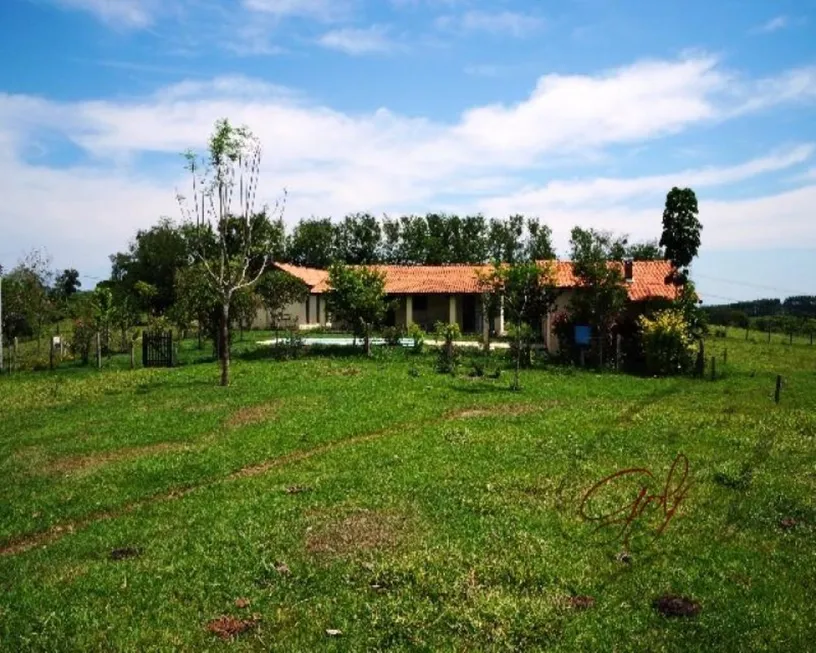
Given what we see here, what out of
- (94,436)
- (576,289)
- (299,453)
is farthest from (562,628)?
(576,289)

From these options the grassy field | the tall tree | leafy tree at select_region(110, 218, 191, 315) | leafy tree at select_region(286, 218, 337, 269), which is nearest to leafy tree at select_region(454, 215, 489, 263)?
the tall tree

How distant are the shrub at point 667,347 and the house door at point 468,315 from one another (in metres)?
22.3

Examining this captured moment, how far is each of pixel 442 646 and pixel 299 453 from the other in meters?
8.77

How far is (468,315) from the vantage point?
52188 mm

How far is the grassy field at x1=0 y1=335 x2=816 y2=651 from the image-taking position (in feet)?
24.0

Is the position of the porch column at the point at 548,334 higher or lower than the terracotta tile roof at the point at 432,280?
lower

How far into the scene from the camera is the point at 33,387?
2556 centimetres

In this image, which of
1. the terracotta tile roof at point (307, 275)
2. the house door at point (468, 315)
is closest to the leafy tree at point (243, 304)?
the house door at point (468, 315)

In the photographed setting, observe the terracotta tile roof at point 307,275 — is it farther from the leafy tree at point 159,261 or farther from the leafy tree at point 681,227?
the leafy tree at point 681,227

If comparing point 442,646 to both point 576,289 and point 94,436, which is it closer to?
point 94,436

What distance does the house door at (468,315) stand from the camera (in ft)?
170

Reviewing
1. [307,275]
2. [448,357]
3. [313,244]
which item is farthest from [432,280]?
[313,244]

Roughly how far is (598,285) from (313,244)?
62532 millimetres

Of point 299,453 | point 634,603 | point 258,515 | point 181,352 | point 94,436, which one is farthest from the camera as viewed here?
point 181,352
